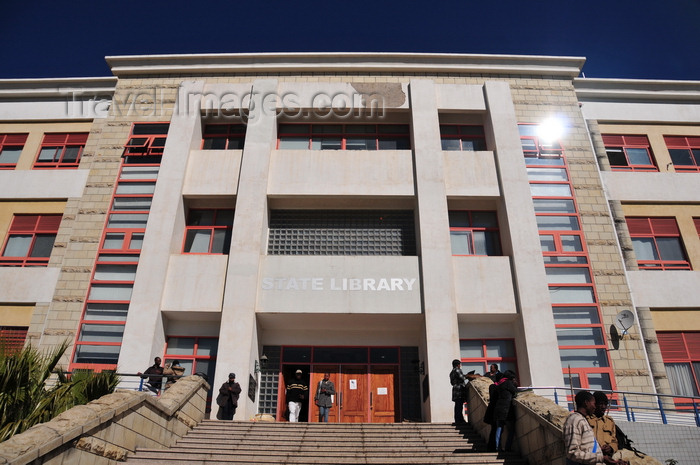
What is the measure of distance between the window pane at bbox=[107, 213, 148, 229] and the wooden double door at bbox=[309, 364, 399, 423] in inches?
326

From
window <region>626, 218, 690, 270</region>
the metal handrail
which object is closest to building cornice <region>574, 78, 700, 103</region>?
window <region>626, 218, 690, 270</region>

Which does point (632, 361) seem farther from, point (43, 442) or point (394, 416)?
point (43, 442)

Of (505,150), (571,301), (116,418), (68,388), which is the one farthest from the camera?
(505,150)

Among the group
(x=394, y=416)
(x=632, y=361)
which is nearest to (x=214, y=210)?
(x=394, y=416)

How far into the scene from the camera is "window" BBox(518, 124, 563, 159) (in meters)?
19.2

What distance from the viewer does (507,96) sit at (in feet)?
65.6

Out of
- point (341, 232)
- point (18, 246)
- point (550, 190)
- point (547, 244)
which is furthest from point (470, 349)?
point (18, 246)

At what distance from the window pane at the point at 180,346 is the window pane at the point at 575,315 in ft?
39.9

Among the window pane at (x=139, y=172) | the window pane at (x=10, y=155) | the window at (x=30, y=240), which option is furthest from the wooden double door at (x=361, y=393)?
the window pane at (x=10, y=155)

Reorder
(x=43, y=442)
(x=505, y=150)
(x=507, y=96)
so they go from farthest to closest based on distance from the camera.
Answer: (x=507, y=96), (x=505, y=150), (x=43, y=442)

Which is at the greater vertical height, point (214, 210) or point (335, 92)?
point (335, 92)

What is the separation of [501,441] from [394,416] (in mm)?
6726

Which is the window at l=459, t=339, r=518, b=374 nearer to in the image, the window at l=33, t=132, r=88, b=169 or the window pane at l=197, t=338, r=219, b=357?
the window pane at l=197, t=338, r=219, b=357

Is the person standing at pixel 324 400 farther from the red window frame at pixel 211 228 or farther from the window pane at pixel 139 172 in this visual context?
the window pane at pixel 139 172
